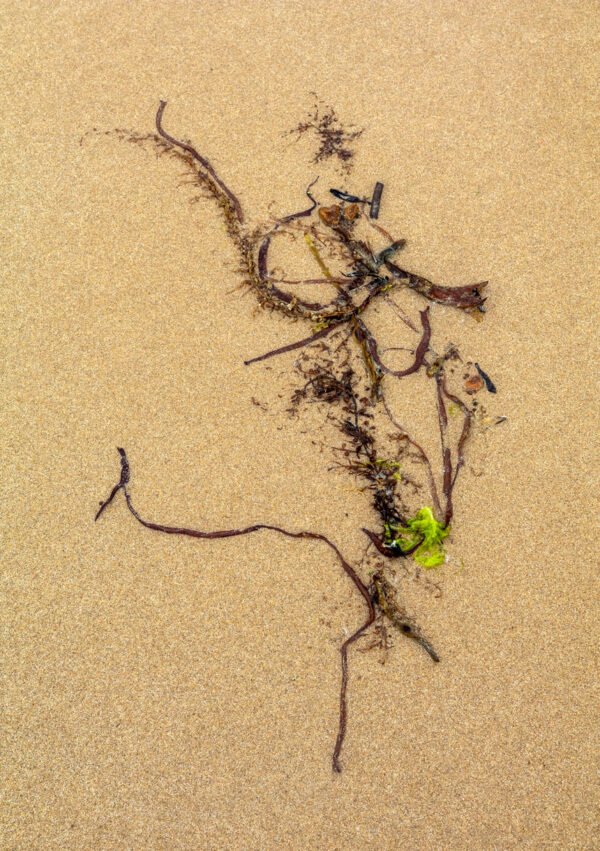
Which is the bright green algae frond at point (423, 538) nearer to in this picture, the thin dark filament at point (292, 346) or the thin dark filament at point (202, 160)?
the thin dark filament at point (292, 346)

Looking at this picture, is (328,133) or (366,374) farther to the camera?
(328,133)

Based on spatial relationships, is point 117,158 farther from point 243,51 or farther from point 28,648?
point 28,648

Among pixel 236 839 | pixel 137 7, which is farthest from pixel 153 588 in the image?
pixel 137 7

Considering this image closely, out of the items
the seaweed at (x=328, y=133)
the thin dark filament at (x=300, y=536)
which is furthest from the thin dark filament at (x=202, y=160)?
the thin dark filament at (x=300, y=536)

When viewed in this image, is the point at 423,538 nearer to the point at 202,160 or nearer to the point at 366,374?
the point at 366,374

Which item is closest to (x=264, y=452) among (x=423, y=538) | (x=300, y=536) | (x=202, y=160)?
(x=300, y=536)

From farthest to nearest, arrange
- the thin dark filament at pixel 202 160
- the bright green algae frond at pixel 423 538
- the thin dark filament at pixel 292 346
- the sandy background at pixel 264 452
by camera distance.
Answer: the thin dark filament at pixel 202 160 → the thin dark filament at pixel 292 346 → the bright green algae frond at pixel 423 538 → the sandy background at pixel 264 452

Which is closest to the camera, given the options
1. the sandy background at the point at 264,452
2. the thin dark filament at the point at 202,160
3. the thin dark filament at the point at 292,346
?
the sandy background at the point at 264,452
